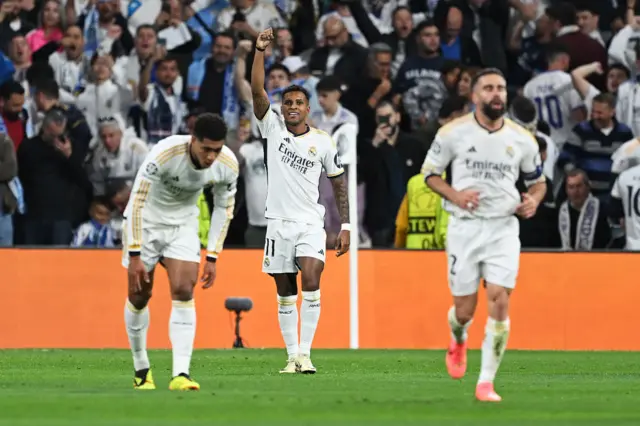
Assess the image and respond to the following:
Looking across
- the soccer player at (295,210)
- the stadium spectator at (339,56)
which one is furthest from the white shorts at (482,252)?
the stadium spectator at (339,56)

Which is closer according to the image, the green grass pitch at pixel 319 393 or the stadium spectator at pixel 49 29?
the green grass pitch at pixel 319 393

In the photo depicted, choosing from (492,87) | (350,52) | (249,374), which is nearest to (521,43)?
(350,52)

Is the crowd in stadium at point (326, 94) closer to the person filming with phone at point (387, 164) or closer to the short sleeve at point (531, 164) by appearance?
the person filming with phone at point (387, 164)

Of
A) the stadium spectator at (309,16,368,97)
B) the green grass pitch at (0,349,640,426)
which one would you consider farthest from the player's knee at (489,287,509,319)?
the stadium spectator at (309,16,368,97)

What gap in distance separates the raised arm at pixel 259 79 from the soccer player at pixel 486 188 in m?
3.03

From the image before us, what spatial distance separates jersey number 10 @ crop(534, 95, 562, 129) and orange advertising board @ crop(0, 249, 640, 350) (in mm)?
2077

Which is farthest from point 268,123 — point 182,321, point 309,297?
point 182,321

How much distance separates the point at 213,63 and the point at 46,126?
8.63 feet

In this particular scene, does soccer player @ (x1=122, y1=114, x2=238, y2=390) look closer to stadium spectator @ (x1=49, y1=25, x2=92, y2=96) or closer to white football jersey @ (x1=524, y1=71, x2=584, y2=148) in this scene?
stadium spectator @ (x1=49, y1=25, x2=92, y2=96)

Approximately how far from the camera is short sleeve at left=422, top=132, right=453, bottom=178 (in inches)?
480

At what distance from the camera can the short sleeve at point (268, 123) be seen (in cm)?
1555

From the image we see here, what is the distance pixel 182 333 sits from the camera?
1217 cm

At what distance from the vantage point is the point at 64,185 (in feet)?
70.6

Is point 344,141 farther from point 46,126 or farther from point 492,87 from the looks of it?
point 492,87
